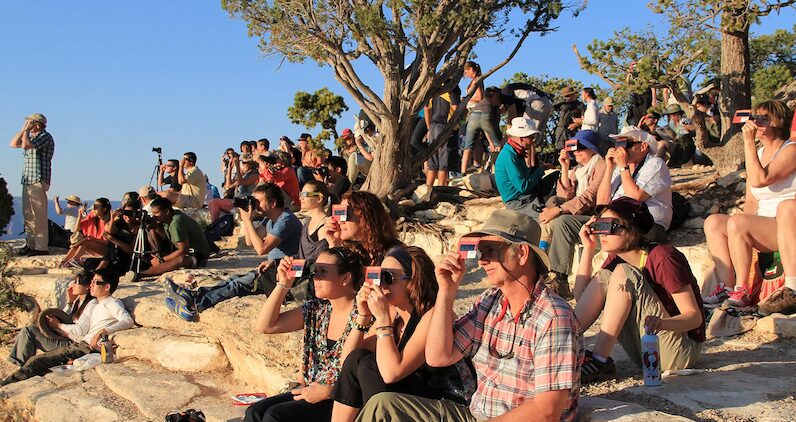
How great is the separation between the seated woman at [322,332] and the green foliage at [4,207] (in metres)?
9.96

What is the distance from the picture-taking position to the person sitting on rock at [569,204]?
6.80m

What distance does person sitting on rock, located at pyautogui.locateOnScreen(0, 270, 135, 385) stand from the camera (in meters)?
7.42

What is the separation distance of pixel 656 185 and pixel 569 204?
3.04 ft

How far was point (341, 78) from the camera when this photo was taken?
10.8m

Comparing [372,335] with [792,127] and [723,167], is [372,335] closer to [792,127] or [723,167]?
[792,127]

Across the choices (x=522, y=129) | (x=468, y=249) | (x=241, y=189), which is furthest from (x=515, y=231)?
(x=241, y=189)

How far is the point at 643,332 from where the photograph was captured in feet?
13.3

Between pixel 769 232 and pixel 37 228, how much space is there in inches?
343

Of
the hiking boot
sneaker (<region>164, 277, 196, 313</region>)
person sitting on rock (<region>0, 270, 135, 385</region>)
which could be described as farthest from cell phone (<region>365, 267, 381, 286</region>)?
person sitting on rock (<region>0, 270, 135, 385</region>)

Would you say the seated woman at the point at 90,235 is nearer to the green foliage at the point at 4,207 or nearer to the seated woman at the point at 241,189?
the seated woman at the point at 241,189

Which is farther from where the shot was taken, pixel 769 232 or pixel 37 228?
pixel 37 228

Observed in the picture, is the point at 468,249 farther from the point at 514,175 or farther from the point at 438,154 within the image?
the point at 438,154

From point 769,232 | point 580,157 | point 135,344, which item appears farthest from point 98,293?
point 769,232

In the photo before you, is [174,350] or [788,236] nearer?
[788,236]
